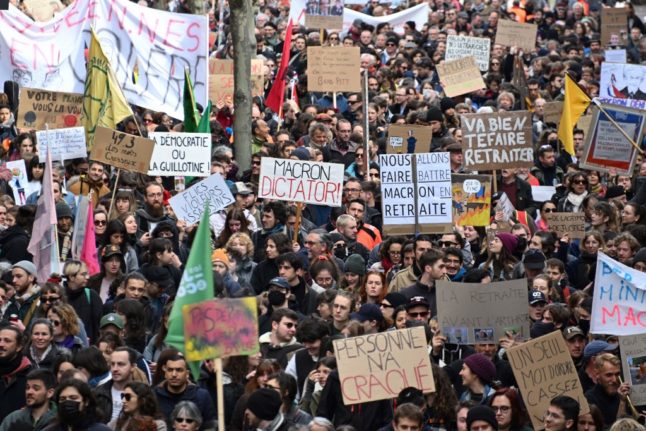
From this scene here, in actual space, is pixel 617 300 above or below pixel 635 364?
above

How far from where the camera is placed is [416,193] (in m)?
16.2

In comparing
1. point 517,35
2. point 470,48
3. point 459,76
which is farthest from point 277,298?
point 517,35

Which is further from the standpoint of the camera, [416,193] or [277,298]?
[416,193]

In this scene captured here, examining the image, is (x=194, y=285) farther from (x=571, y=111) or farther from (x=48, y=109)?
(x=571, y=111)

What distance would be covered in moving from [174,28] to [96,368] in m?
10.2

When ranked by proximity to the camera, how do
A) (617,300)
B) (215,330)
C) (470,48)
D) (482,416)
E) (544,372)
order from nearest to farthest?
(215,330)
(482,416)
(544,372)
(617,300)
(470,48)

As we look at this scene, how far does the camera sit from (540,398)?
11.3 metres

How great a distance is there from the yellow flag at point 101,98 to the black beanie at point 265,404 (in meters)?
8.76

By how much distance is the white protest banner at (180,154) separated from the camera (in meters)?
17.5

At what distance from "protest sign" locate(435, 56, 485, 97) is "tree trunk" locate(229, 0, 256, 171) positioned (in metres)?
3.25

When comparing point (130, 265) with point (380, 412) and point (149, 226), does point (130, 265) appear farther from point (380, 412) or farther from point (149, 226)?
point (380, 412)

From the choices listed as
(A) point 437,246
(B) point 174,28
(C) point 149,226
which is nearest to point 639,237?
(A) point 437,246

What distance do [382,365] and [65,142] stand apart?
24.3 ft

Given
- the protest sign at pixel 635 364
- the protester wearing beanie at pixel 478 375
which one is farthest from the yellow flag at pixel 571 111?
the protester wearing beanie at pixel 478 375
